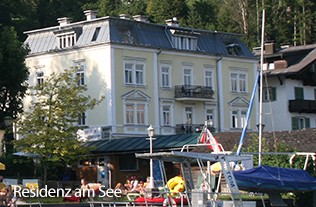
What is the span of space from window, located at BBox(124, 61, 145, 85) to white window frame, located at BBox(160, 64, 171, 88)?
2.20 meters

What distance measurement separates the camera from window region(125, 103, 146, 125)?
68.3 meters

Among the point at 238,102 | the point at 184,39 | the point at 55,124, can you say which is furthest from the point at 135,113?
the point at 238,102

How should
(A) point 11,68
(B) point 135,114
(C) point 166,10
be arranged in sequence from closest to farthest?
(A) point 11,68
(B) point 135,114
(C) point 166,10

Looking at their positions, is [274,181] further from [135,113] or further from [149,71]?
[149,71]

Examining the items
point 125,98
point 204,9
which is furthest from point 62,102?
point 204,9

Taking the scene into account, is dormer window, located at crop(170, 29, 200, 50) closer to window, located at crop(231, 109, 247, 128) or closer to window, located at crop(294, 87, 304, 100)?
window, located at crop(231, 109, 247, 128)

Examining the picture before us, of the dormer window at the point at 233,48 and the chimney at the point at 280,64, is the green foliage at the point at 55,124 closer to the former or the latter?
the dormer window at the point at 233,48

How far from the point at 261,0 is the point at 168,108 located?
30.7m

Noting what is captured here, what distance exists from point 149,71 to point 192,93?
4263 millimetres

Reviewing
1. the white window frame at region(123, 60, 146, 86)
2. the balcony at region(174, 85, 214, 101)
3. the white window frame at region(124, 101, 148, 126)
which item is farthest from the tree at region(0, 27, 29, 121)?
the balcony at region(174, 85, 214, 101)

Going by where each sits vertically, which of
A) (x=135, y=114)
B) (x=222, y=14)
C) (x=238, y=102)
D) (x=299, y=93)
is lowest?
(x=135, y=114)

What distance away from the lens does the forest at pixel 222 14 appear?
302ft

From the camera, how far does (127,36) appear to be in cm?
6900

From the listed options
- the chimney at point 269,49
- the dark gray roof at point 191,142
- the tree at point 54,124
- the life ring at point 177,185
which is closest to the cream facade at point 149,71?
the dark gray roof at point 191,142
